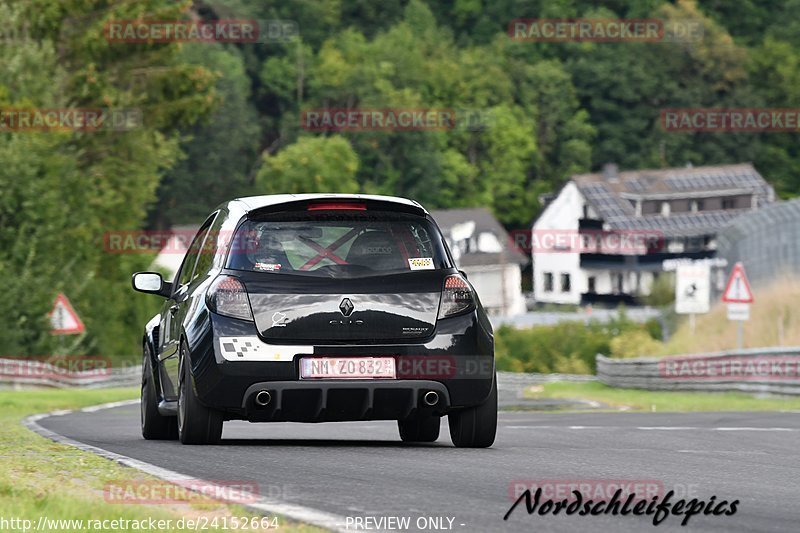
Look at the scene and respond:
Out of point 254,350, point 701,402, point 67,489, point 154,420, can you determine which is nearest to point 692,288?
point 701,402

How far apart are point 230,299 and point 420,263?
121cm

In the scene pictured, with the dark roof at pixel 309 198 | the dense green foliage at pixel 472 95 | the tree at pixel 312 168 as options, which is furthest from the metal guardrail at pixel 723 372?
the dense green foliage at pixel 472 95

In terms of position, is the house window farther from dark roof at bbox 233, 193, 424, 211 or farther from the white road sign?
dark roof at bbox 233, 193, 424, 211

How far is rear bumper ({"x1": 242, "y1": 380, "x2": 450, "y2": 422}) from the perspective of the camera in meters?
11.4

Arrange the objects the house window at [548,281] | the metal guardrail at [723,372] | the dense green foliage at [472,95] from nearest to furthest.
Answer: the metal guardrail at [723,372] < the dense green foliage at [472,95] < the house window at [548,281]

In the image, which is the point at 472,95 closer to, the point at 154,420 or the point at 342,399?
the point at 154,420

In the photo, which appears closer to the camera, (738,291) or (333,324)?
(333,324)

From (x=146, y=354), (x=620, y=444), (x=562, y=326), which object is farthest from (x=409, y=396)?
(x=562, y=326)

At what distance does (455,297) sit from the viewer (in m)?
11.7

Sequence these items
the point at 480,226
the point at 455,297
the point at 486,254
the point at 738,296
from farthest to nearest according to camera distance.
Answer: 1. the point at 486,254
2. the point at 480,226
3. the point at 738,296
4. the point at 455,297

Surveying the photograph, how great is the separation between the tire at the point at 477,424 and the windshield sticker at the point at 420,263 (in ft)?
2.84

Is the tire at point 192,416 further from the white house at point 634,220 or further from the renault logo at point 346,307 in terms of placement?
the white house at point 634,220

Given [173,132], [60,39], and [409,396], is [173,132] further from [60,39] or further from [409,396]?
[409,396]

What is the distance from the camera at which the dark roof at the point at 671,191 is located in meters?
141
